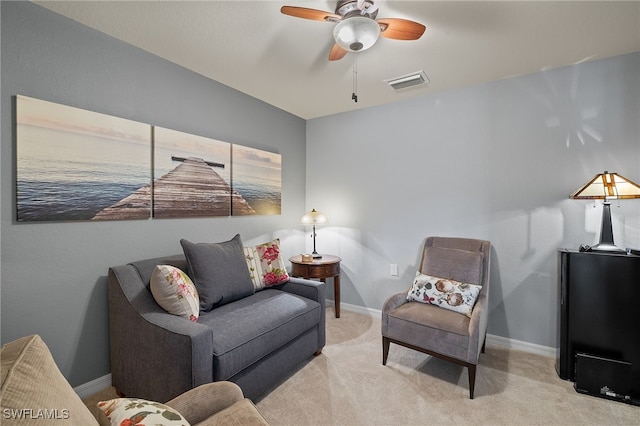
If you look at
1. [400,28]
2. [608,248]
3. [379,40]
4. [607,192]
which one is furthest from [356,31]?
[608,248]

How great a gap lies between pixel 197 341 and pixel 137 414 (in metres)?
0.78

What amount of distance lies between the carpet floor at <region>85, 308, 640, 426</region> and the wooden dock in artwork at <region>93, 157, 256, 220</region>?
49.8 inches

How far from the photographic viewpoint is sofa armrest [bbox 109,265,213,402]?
1574 mm

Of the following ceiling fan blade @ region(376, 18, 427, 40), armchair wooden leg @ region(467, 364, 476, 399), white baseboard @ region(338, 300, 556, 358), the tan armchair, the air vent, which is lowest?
white baseboard @ region(338, 300, 556, 358)

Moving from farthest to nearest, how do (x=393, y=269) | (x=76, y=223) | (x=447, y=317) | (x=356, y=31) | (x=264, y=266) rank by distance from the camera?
(x=393, y=269) < (x=264, y=266) < (x=447, y=317) < (x=76, y=223) < (x=356, y=31)

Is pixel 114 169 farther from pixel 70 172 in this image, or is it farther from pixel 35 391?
pixel 35 391

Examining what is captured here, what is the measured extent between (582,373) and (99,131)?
368 centimetres

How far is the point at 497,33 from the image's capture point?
2039mm

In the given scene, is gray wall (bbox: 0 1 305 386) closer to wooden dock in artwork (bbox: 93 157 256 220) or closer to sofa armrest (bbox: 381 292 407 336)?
wooden dock in artwork (bbox: 93 157 256 220)

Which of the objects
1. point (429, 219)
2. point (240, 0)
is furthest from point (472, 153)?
point (240, 0)

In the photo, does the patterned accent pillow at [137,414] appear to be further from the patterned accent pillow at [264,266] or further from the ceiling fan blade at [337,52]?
the ceiling fan blade at [337,52]

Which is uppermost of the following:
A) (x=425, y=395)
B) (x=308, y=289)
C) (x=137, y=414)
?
(x=137, y=414)

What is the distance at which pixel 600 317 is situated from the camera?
6.84 feet

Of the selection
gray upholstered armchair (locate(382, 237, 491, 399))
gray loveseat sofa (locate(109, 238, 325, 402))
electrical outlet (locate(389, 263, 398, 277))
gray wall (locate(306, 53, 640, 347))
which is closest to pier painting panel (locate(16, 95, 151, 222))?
gray loveseat sofa (locate(109, 238, 325, 402))
